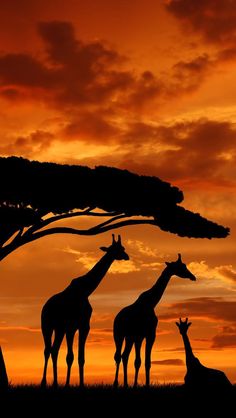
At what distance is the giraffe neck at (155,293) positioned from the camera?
112 feet

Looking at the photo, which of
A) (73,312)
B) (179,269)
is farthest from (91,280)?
(179,269)

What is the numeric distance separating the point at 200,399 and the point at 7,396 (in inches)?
247

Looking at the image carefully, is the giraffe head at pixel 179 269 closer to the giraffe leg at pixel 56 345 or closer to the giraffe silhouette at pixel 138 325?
the giraffe silhouette at pixel 138 325

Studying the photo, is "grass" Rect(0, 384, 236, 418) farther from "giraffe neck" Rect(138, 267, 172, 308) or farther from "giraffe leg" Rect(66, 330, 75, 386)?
"giraffe neck" Rect(138, 267, 172, 308)

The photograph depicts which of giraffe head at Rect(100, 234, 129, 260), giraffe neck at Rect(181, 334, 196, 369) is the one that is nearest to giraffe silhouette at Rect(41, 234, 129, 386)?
giraffe head at Rect(100, 234, 129, 260)

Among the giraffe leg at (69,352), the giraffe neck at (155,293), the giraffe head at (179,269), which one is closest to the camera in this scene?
the giraffe leg at (69,352)

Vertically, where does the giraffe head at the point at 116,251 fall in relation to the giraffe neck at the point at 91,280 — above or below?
above

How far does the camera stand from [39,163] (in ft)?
110

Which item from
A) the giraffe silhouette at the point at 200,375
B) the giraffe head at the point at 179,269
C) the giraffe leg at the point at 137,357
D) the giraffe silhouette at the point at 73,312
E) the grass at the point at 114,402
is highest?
the giraffe head at the point at 179,269

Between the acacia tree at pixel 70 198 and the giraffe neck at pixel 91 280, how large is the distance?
1271mm

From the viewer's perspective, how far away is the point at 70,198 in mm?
32750

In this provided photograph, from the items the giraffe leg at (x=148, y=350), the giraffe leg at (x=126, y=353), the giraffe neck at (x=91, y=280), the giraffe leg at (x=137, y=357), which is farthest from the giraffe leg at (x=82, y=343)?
the giraffe leg at (x=148, y=350)

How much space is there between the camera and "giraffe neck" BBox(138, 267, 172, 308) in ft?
112

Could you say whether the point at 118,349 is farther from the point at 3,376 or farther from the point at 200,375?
the point at 200,375
